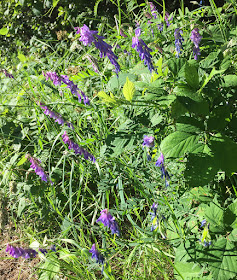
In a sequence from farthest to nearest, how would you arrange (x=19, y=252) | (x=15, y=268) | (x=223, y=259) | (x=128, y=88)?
(x=15, y=268) < (x=19, y=252) < (x=223, y=259) < (x=128, y=88)

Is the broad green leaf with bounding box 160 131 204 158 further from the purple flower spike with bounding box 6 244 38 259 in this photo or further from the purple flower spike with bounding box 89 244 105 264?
the purple flower spike with bounding box 6 244 38 259

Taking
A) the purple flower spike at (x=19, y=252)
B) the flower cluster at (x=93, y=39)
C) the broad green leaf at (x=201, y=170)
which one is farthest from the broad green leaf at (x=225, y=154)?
the purple flower spike at (x=19, y=252)

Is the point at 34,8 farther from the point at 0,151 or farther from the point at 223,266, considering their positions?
the point at 223,266

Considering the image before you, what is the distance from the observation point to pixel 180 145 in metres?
1.14

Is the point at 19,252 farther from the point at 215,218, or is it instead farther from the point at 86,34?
the point at 86,34

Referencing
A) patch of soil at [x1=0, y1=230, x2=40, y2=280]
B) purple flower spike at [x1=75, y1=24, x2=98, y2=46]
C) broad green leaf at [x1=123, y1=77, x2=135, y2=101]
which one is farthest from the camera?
patch of soil at [x1=0, y1=230, x2=40, y2=280]

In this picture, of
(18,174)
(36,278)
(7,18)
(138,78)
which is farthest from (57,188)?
(7,18)

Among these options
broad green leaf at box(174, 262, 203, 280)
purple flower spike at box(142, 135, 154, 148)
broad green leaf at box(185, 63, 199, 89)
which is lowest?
broad green leaf at box(174, 262, 203, 280)

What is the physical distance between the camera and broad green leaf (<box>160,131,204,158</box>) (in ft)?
3.71

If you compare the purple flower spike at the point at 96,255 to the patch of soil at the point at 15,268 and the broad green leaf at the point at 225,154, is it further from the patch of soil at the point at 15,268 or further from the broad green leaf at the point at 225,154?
the patch of soil at the point at 15,268

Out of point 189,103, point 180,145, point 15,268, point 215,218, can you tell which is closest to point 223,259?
point 215,218

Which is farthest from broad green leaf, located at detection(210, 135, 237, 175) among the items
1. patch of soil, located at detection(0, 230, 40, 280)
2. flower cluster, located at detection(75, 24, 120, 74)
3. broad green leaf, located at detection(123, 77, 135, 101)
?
patch of soil, located at detection(0, 230, 40, 280)

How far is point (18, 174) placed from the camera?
2.22 metres

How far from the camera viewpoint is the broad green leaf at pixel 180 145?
113 centimetres
